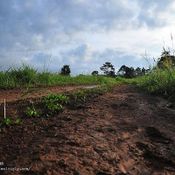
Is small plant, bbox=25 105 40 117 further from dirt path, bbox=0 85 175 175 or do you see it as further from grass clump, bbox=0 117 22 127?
grass clump, bbox=0 117 22 127

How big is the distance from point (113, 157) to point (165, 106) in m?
2.56

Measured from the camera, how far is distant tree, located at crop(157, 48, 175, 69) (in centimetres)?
862

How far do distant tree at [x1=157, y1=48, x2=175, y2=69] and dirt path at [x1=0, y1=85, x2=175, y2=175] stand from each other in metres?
3.34

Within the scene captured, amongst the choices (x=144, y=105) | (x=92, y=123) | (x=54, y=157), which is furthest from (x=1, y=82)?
(x=54, y=157)

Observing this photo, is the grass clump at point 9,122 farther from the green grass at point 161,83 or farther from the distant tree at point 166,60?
the distant tree at point 166,60

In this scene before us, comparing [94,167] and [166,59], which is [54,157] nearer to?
[94,167]

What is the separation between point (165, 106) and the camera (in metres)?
6.12

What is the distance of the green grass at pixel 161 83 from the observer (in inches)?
280

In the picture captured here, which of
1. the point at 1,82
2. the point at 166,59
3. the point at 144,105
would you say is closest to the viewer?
the point at 144,105

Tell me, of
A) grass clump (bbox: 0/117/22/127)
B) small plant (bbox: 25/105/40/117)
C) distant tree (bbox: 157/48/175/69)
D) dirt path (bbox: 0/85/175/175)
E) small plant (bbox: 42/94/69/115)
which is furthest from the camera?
distant tree (bbox: 157/48/175/69)

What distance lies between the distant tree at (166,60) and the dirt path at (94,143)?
3343mm

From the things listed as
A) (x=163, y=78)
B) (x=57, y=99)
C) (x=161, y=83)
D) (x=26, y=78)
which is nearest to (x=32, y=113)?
(x=57, y=99)

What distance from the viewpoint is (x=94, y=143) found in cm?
404

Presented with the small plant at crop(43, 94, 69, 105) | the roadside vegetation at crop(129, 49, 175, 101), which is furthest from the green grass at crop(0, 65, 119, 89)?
the small plant at crop(43, 94, 69, 105)
